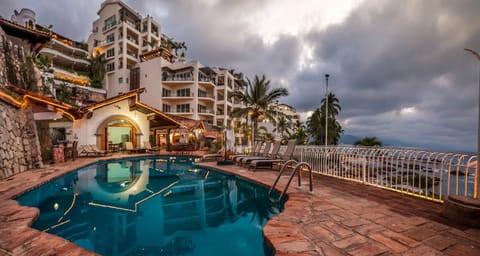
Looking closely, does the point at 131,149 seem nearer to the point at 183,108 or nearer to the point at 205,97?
the point at 183,108

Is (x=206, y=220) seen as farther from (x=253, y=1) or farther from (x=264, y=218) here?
(x=253, y=1)

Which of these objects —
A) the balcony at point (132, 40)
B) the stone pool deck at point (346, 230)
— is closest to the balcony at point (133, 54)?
the balcony at point (132, 40)

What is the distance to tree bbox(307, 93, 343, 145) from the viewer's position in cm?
3554

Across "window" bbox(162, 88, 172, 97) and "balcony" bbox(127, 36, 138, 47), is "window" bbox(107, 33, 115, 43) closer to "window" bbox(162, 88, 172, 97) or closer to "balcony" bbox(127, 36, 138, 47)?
"balcony" bbox(127, 36, 138, 47)

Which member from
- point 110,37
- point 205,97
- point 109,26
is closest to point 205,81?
point 205,97

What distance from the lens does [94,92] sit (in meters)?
34.0

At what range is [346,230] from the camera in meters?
3.32

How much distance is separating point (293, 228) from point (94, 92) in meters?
40.6

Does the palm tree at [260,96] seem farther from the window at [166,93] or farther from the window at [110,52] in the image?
the window at [110,52]

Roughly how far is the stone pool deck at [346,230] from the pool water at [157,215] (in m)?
0.52

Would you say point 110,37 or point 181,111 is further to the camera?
point 110,37

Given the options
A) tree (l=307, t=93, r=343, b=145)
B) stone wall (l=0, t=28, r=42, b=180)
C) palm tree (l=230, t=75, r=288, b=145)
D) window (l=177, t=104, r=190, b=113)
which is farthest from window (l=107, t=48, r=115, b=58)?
tree (l=307, t=93, r=343, b=145)

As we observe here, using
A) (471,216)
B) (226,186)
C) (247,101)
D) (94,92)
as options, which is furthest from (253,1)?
(94,92)

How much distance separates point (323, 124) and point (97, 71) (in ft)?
136
